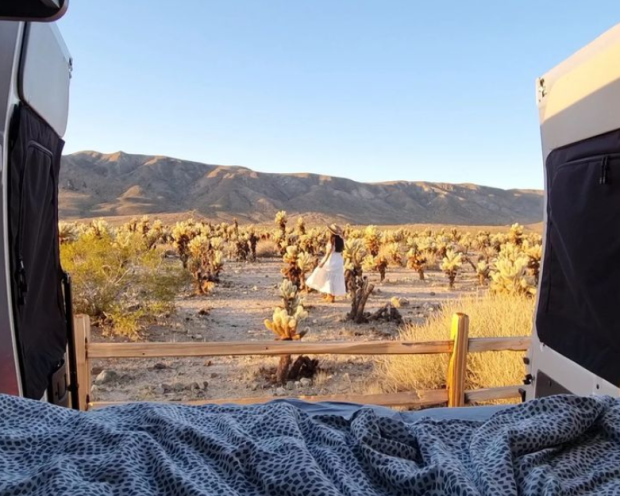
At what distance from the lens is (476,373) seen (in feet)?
20.4

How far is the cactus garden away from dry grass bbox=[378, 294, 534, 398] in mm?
Result: 19

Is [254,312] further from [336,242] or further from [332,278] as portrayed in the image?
[336,242]

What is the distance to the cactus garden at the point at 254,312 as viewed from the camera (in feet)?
22.6

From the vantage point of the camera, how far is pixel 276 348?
14.4 ft

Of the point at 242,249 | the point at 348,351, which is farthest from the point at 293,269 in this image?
the point at 348,351

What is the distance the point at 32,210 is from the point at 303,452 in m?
1.80

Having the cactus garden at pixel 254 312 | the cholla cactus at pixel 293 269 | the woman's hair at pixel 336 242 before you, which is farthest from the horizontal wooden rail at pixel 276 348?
the cholla cactus at pixel 293 269

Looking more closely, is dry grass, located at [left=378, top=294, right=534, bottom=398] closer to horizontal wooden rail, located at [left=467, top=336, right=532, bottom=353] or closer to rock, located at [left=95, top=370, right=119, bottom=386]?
horizontal wooden rail, located at [left=467, top=336, right=532, bottom=353]

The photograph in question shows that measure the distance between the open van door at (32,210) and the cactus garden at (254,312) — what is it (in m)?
3.86

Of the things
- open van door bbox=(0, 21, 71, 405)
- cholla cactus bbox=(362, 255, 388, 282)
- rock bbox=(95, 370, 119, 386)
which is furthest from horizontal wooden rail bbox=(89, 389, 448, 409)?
cholla cactus bbox=(362, 255, 388, 282)

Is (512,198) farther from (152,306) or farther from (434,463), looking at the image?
(434,463)

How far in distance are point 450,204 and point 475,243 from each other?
167 ft

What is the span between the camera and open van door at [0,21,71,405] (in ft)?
6.77

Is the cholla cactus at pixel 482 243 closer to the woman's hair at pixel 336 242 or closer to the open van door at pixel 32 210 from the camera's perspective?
the woman's hair at pixel 336 242
